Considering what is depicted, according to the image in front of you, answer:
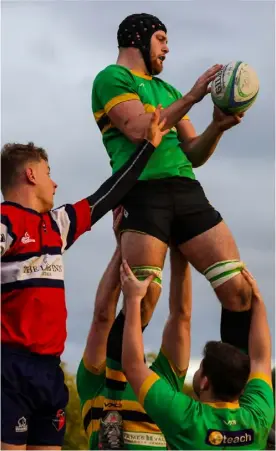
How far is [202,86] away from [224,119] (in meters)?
0.38

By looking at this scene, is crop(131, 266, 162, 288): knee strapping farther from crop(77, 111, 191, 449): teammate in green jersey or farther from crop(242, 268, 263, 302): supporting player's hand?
crop(242, 268, 263, 302): supporting player's hand

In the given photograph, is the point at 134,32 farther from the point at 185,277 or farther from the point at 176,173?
the point at 185,277

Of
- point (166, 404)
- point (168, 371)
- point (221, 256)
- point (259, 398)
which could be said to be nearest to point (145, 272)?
point (221, 256)

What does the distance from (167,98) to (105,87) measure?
0.49 meters

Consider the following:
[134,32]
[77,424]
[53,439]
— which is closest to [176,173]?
[134,32]

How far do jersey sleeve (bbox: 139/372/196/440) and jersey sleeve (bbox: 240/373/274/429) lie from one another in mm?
354

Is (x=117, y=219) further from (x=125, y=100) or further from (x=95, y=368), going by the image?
(x=95, y=368)

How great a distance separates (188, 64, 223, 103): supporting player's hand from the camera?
22.6ft

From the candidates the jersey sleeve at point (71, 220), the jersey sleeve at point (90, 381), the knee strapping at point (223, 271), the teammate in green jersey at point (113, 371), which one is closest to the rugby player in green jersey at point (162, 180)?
the knee strapping at point (223, 271)

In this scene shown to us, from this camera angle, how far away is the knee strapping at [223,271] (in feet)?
23.1

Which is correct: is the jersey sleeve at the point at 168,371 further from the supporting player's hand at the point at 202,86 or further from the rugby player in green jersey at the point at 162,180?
the supporting player's hand at the point at 202,86

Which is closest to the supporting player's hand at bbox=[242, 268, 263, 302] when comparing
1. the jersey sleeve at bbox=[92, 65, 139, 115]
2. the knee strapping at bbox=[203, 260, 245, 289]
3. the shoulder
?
the knee strapping at bbox=[203, 260, 245, 289]

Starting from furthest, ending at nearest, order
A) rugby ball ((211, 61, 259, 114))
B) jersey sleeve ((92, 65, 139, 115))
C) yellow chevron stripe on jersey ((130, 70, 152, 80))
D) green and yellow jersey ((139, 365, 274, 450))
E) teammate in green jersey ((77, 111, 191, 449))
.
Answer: yellow chevron stripe on jersey ((130, 70, 152, 80)), jersey sleeve ((92, 65, 139, 115)), teammate in green jersey ((77, 111, 191, 449)), rugby ball ((211, 61, 259, 114)), green and yellow jersey ((139, 365, 274, 450))

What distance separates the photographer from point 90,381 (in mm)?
7766
